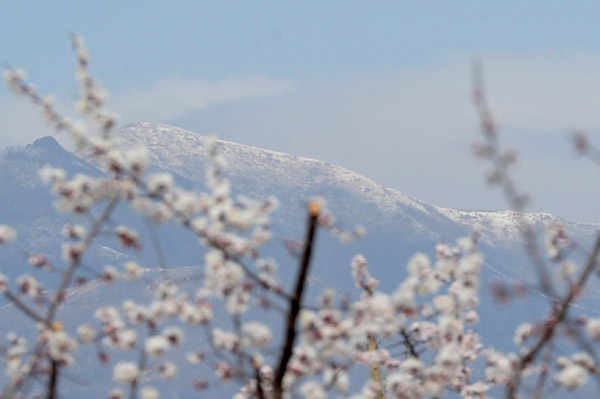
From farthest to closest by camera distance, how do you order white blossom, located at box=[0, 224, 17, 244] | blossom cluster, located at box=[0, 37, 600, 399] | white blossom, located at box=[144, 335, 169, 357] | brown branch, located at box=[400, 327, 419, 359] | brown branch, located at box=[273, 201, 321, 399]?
brown branch, located at box=[400, 327, 419, 359] → white blossom, located at box=[0, 224, 17, 244] → white blossom, located at box=[144, 335, 169, 357] → blossom cluster, located at box=[0, 37, 600, 399] → brown branch, located at box=[273, 201, 321, 399]

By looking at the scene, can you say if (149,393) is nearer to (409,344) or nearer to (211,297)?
(211,297)

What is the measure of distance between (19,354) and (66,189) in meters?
2.60

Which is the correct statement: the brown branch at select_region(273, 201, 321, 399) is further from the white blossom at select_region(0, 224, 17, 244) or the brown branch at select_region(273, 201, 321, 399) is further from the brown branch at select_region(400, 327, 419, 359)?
the brown branch at select_region(400, 327, 419, 359)

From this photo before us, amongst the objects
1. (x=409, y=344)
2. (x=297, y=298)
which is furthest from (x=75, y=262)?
(x=409, y=344)

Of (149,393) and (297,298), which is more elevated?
(297,298)

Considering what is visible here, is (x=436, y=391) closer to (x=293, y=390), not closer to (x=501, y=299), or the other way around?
(x=293, y=390)

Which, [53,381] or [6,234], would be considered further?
[6,234]

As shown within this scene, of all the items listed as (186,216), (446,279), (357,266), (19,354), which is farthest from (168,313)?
(357,266)

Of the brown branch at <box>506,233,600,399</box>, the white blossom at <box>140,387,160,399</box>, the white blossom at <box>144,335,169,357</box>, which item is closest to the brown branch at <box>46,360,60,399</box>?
the white blossom at <box>144,335,169,357</box>

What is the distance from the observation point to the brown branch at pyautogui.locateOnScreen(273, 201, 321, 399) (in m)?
6.80

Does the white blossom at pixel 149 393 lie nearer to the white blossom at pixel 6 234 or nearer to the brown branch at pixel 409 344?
the white blossom at pixel 6 234

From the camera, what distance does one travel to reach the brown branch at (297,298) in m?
6.80

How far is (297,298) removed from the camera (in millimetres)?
7113

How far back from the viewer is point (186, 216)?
7.86m
